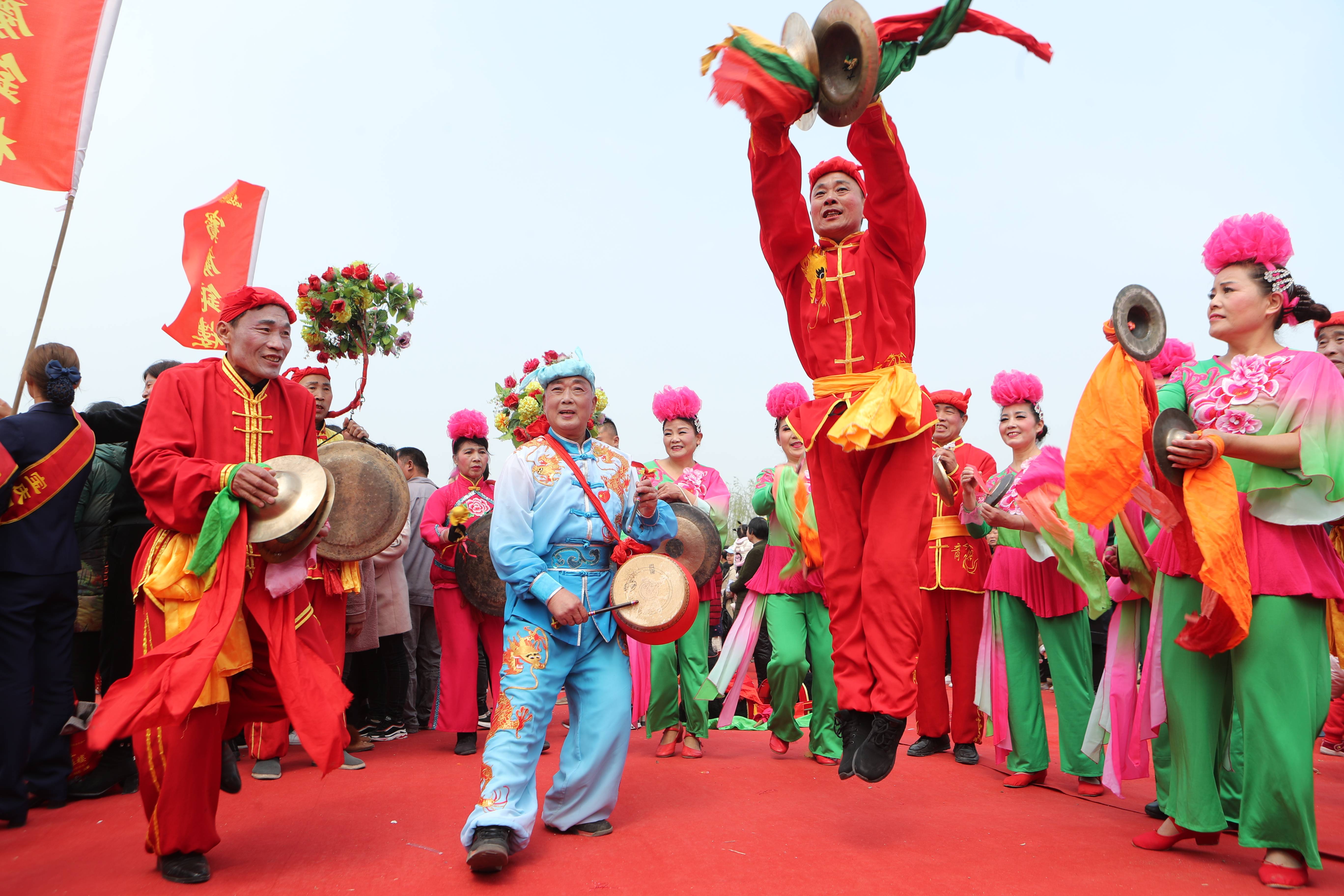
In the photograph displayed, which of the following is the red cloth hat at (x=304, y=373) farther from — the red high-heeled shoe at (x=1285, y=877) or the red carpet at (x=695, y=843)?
the red high-heeled shoe at (x=1285, y=877)

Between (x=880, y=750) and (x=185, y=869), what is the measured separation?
2.64 metres

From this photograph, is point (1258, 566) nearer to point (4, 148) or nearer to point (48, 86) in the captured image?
point (4, 148)

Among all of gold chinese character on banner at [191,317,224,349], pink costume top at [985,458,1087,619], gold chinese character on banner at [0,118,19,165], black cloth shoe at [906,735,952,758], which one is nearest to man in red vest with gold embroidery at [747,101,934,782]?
pink costume top at [985,458,1087,619]

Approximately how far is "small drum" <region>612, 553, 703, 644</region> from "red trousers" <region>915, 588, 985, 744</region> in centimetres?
269

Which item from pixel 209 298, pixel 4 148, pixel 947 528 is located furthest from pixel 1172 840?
pixel 209 298

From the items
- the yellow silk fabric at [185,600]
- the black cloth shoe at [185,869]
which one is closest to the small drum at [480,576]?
the yellow silk fabric at [185,600]

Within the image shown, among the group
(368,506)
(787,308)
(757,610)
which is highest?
(787,308)

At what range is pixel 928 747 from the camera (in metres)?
6.27

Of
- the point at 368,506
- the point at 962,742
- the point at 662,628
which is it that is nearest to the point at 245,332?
the point at 368,506

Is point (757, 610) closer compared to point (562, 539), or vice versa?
point (562, 539)

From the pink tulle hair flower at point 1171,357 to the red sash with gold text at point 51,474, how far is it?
5953mm

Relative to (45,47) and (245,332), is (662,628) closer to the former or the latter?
(245,332)

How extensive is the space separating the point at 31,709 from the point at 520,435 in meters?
2.83

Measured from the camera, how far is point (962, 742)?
20.0 feet
